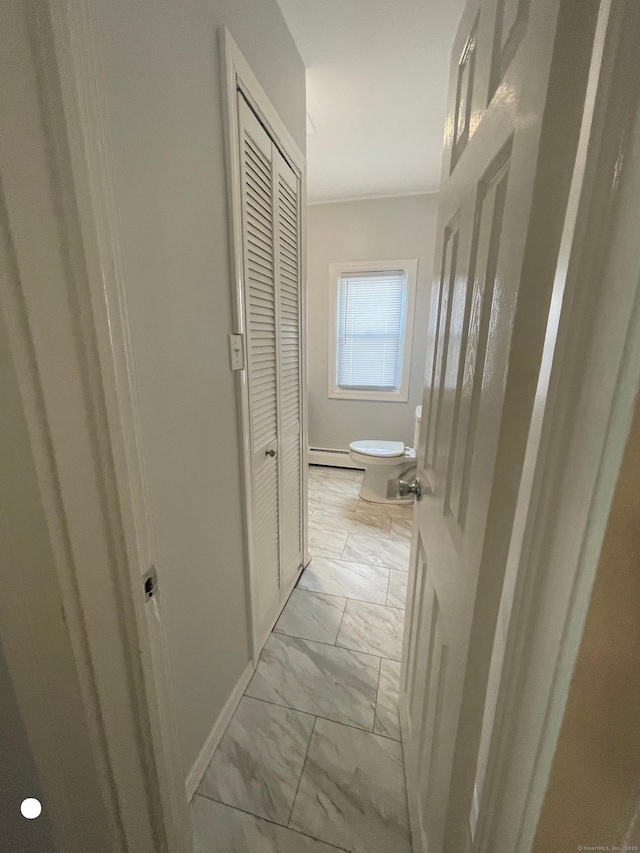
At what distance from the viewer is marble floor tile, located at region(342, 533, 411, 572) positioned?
Result: 2215mm

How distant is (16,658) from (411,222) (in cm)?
368

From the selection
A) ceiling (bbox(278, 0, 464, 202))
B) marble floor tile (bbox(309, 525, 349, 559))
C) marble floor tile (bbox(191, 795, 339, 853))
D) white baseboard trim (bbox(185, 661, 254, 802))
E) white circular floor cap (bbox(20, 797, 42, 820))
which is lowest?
marble floor tile (bbox(191, 795, 339, 853))

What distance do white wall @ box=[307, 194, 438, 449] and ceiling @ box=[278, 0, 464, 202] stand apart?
0.33 meters

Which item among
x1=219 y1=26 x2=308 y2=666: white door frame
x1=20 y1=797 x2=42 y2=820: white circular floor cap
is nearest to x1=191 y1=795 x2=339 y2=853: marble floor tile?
x1=219 y1=26 x2=308 y2=666: white door frame

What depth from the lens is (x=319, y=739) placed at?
1.25 metres

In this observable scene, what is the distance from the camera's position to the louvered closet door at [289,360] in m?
1.54

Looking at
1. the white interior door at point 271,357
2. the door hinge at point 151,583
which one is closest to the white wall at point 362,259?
the white interior door at point 271,357

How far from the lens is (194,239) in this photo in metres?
0.94

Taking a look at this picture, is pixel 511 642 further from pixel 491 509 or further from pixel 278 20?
pixel 278 20

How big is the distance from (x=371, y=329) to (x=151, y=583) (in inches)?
129

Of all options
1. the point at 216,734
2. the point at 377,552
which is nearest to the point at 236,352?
the point at 216,734

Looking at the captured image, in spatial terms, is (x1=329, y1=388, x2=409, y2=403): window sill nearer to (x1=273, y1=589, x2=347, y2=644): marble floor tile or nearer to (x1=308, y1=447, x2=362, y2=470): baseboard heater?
(x1=308, y1=447, x2=362, y2=470): baseboard heater

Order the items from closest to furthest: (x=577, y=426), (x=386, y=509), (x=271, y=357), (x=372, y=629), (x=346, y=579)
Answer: (x=577, y=426), (x=271, y=357), (x=372, y=629), (x=346, y=579), (x=386, y=509)

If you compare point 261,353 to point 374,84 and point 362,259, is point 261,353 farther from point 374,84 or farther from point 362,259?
point 362,259
